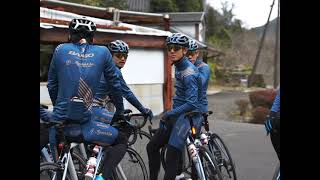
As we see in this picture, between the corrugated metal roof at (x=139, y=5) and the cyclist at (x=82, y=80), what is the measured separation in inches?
1147

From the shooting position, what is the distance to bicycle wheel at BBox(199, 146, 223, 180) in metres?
4.97

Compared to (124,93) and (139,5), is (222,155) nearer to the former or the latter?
(124,93)

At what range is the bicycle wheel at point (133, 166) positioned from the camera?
508cm

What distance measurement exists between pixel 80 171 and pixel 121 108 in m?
0.68

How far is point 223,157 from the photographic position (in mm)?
5785

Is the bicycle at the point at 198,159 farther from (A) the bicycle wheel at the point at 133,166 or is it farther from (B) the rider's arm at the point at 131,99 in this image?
(B) the rider's arm at the point at 131,99

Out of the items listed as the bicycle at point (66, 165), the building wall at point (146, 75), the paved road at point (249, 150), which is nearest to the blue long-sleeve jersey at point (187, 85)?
the bicycle at point (66, 165)

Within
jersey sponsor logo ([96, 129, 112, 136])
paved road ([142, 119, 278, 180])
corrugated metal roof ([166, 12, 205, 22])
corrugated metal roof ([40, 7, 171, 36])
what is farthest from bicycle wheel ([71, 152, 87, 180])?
corrugated metal roof ([166, 12, 205, 22])

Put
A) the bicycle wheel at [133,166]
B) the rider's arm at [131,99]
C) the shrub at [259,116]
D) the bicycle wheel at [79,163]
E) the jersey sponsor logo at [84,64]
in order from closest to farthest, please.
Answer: the jersey sponsor logo at [84,64] → the bicycle wheel at [79,163] → the rider's arm at [131,99] → the bicycle wheel at [133,166] → the shrub at [259,116]
